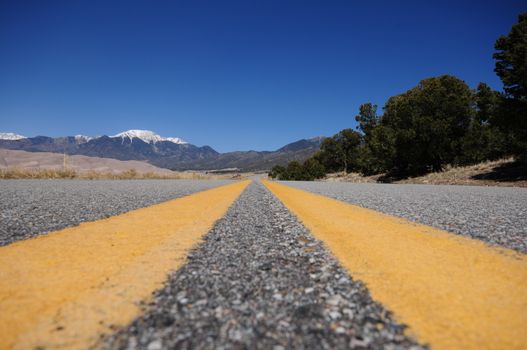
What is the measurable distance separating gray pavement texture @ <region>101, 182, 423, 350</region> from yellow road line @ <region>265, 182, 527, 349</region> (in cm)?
20

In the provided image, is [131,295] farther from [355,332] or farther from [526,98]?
[526,98]

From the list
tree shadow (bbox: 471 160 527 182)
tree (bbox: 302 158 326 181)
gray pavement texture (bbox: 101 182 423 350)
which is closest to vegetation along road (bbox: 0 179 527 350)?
gray pavement texture (bbox: 101 182 423 350)

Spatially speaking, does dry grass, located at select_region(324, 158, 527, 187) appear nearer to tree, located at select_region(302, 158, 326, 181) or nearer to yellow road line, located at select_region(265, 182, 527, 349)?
yellow road line, located at select_region(265, 182, 527, 349)

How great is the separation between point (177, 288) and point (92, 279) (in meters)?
0.79

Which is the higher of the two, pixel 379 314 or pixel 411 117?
pixel 411 117

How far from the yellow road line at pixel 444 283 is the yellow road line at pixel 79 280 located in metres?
1.88

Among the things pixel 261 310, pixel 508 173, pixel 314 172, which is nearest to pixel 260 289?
pixel 261 310

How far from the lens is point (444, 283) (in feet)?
7.77

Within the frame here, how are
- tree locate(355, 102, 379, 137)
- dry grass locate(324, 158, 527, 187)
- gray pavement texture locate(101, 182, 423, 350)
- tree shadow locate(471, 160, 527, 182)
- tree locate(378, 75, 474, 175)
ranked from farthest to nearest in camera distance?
tree locate(355, 102, 379, 137) < tree locate(378, 75, 474, 175) < tree shadow locate(471, 160, 527, 182) < dry grass locate(324, 158, 527, 187) < gray pavement texture locate(101, 182, 423, 350)

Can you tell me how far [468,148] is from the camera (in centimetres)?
3192

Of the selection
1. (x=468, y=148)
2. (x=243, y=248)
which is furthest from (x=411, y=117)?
(x=243, y=248)

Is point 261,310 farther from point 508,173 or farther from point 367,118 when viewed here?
point 367,118

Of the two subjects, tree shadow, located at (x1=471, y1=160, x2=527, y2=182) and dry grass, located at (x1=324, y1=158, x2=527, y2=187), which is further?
tree shadow, located at (x1=471, y1=160, x2=527, y2=182)

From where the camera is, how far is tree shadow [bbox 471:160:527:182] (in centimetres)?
2086
